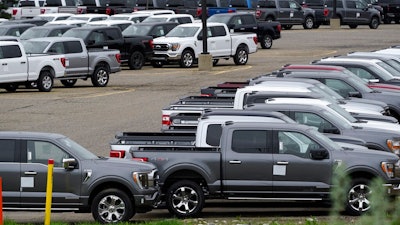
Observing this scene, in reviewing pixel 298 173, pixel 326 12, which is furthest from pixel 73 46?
pixel 326 12

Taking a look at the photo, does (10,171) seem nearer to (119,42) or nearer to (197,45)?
(119,42)

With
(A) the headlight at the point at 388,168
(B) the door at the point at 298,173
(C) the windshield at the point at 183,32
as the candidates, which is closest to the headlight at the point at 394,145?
(A) the headlight at the point at 388,168

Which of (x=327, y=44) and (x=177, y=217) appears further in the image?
(x=327, y=44)

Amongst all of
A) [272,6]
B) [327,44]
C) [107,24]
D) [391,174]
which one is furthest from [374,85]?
[272,6]

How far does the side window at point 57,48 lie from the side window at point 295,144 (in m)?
20.9

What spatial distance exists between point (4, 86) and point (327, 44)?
23.2 m

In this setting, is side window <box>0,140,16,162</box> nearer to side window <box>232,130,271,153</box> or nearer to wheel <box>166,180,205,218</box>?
wheel <box>166,180,205,218</box>

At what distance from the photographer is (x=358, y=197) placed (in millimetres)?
15039

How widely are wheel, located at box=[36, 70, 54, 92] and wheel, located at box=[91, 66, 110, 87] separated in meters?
1.93

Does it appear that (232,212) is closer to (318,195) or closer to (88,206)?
(318,195)

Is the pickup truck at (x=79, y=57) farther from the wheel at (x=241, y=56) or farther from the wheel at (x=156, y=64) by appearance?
the wheel at (x=241, y=56)

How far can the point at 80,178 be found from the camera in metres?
14.2

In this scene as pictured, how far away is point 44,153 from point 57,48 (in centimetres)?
2121

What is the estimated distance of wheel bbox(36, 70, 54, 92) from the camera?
3400 cm
